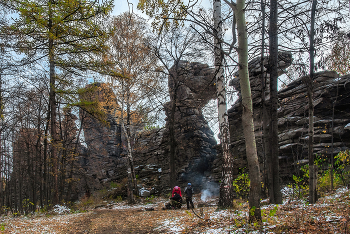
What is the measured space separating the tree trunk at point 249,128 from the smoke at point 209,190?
12258 mm

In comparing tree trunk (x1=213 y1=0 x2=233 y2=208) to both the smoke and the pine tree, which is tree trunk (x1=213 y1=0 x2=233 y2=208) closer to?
the pine tree

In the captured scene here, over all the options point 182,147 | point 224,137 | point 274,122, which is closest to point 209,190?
point 182,147

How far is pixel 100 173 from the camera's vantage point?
25938 millimetres

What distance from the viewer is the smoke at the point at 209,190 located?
15563mm

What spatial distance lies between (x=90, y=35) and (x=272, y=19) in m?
8.30

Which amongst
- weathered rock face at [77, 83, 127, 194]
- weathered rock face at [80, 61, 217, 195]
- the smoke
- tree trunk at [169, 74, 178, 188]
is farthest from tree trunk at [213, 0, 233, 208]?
weathered rock face at [77, 83, 127, 194]

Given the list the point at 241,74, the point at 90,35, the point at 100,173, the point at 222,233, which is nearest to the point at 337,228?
the point at 222,233

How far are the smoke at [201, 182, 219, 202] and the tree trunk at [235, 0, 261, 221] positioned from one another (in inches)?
483

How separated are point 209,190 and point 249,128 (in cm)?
1391

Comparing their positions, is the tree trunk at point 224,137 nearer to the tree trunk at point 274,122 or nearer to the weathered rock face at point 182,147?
the tree trunk at point 274,122

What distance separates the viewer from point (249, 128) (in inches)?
150

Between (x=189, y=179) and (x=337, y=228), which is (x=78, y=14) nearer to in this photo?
(x=337, y=228)

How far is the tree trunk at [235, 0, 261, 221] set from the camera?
3717 millimetres

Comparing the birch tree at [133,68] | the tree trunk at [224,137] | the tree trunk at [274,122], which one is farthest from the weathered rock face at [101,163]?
the tree trunk at [274,122]
